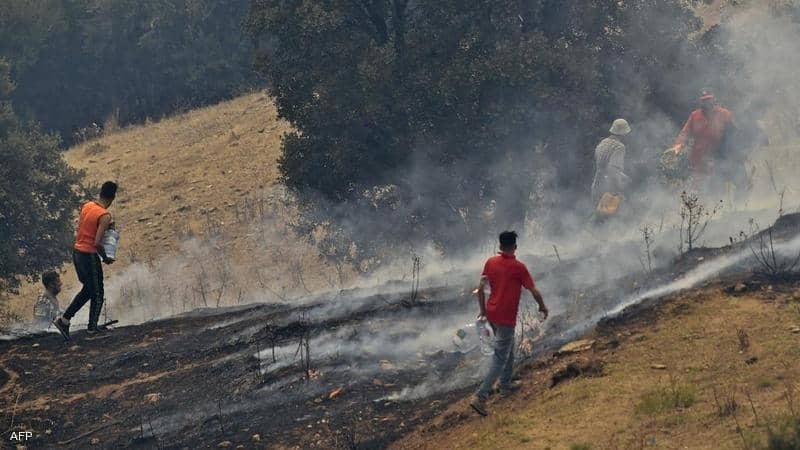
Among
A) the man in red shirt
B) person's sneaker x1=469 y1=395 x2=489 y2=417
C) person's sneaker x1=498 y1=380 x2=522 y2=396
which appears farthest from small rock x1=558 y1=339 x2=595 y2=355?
person's sneaker x1=469 y1=395 x2=489 y2=417

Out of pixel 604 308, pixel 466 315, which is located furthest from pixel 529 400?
pixel 466 315

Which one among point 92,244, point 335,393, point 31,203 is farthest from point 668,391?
point 31,203

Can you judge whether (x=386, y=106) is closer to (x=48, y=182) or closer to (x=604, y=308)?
(x=604, y=308)

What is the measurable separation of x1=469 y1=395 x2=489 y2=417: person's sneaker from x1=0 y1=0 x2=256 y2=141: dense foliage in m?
25.9

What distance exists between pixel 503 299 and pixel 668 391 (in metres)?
1.59

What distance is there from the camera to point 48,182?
1986 cm

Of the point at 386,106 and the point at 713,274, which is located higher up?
the point at 386,106

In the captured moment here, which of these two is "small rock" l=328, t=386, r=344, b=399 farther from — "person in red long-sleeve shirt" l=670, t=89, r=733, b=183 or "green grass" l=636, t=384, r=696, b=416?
"person in red long-sleeve shirt" l=670, t=89, r=733, b=183

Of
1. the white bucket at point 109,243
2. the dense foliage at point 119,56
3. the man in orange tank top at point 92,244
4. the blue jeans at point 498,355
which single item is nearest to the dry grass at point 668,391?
the blue jeans at point 498,355

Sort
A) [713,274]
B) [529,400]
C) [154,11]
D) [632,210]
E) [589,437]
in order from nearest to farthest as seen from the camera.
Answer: [589,437] < [529,400] < [713,274] < [632,210] < [154,11]

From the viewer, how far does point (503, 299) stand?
845cm

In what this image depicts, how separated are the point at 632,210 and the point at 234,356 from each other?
19.6 ft

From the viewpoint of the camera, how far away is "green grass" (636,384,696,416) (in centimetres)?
734

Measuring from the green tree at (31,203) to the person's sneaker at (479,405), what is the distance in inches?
486
